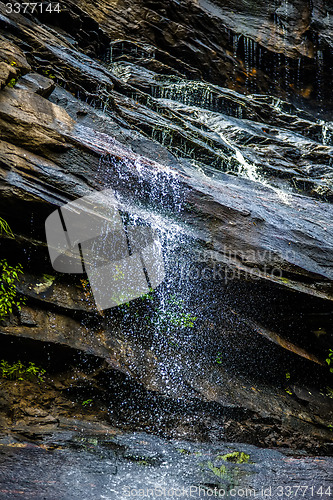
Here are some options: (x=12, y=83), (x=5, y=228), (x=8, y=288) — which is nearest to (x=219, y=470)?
(x=8, y=288)

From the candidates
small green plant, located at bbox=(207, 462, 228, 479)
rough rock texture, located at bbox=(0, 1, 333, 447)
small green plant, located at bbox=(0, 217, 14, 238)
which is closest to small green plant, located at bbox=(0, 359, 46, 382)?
rough rock texture, located at bbox=(0, 1, 333, 447)

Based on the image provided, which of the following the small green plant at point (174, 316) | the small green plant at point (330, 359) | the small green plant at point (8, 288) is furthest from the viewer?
the small green plant at point (330, 359)

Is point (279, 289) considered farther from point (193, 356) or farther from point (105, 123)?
point (105, 123)

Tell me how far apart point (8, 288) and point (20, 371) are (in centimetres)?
138

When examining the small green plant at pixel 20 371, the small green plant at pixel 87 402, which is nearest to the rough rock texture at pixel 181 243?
the small green plant at pixel 20 371

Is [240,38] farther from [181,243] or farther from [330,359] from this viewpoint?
[330,359]

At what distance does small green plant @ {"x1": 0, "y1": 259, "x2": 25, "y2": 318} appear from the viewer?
18.7 feet

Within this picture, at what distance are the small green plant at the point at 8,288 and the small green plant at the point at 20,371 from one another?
2.68ft

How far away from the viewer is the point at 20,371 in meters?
5.65

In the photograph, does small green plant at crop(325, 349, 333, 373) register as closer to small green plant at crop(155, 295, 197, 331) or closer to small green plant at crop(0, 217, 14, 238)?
small green plant at crop(155, 295, 197, 331)

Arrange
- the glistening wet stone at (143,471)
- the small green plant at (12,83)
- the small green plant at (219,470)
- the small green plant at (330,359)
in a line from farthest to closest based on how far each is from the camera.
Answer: the small green plant at (330,359) → the small green plant at (12,83) → the small green plant at (219,470) → the glistening wet stone at (143,471)

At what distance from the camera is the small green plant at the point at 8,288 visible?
18.7 ft

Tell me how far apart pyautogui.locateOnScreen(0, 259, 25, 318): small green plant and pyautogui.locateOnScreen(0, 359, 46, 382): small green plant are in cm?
82

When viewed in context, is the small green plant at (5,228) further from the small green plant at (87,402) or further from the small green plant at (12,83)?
the small green plant at (87,402)
